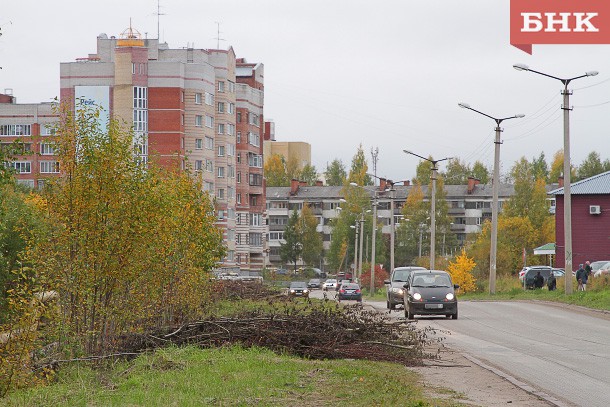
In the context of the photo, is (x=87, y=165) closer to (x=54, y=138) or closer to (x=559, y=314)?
(x=54, y=138)

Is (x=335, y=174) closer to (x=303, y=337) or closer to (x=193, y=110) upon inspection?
(x=193, y=110)

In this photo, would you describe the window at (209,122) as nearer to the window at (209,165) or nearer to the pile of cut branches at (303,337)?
the window at (209,165)

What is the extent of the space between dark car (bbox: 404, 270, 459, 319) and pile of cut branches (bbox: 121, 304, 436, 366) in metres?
13.6

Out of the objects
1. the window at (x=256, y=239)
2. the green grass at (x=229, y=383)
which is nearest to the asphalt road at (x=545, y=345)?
Result: the green grass at (x=229, y=383)

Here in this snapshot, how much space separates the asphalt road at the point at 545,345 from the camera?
16.0m

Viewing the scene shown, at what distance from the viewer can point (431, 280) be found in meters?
36.6

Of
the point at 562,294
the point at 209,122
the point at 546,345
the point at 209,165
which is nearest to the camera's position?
the point at 546,345

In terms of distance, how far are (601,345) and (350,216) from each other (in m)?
118

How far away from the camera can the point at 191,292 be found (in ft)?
91.7

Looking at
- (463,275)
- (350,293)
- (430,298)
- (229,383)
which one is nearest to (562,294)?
(430,298)

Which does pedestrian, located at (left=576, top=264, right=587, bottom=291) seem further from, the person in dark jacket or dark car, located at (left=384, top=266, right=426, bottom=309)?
dark car, located at (left=384, top=266, right=426, bottom=309)

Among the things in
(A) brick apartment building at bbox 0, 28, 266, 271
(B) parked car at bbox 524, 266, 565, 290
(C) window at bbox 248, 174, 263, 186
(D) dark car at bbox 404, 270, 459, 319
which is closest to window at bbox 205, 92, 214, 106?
(A) brick apartment building at bbox 0, 28, 266, 271

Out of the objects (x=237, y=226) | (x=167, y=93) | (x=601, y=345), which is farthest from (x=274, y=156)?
(x=601, y=345)

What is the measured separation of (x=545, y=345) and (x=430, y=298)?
11.4 meters
